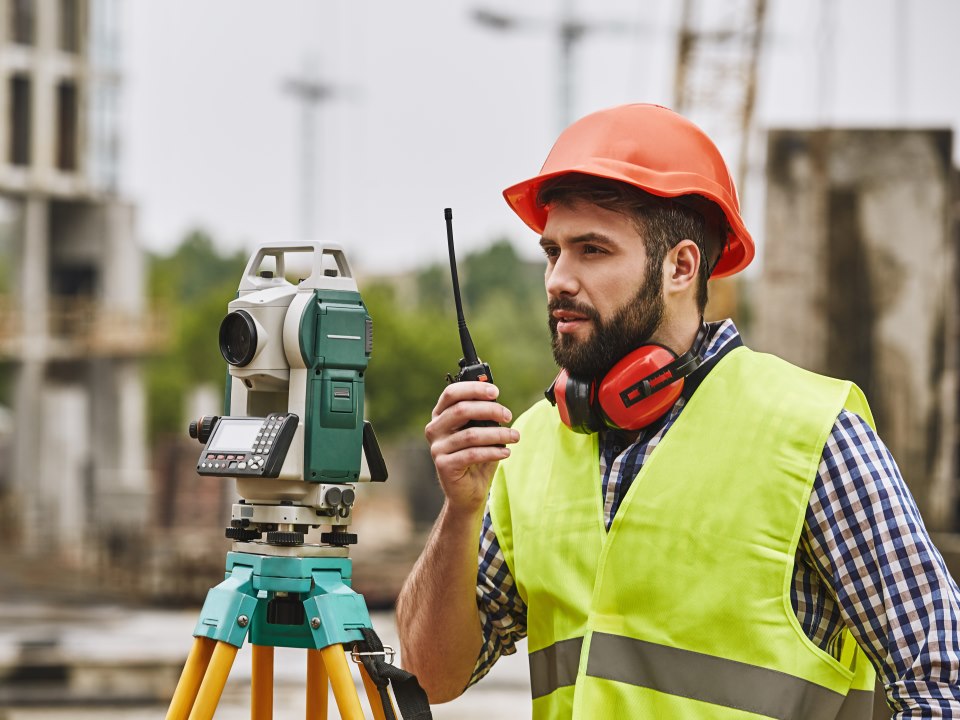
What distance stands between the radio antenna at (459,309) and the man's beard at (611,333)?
17 cm

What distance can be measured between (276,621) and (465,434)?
64 centimetres

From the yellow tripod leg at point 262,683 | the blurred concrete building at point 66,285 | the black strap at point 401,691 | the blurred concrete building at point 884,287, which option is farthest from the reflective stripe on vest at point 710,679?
the blurred concrete building at point 66,285

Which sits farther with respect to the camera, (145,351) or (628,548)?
(145,351)

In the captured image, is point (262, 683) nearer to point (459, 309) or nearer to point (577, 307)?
point (459, 309)

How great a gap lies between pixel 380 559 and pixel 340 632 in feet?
83.3

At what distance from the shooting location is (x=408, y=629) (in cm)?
274

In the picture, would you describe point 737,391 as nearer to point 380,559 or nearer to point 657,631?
point 657,631

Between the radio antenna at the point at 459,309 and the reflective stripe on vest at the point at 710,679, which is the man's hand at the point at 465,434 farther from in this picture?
the reflective stripe on vest at the point at 710,679

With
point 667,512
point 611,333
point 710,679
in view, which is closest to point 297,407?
point 611,333

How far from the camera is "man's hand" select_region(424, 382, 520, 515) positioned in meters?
2.34

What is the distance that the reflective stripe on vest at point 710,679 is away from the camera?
2.32 metres

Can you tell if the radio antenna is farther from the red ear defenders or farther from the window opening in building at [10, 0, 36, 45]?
the window opening in building at [10, 0, 36, 45]

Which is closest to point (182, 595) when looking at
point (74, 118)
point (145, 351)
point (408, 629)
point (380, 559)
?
point (380, 559)

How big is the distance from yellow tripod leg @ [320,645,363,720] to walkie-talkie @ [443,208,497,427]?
0.55 meters
